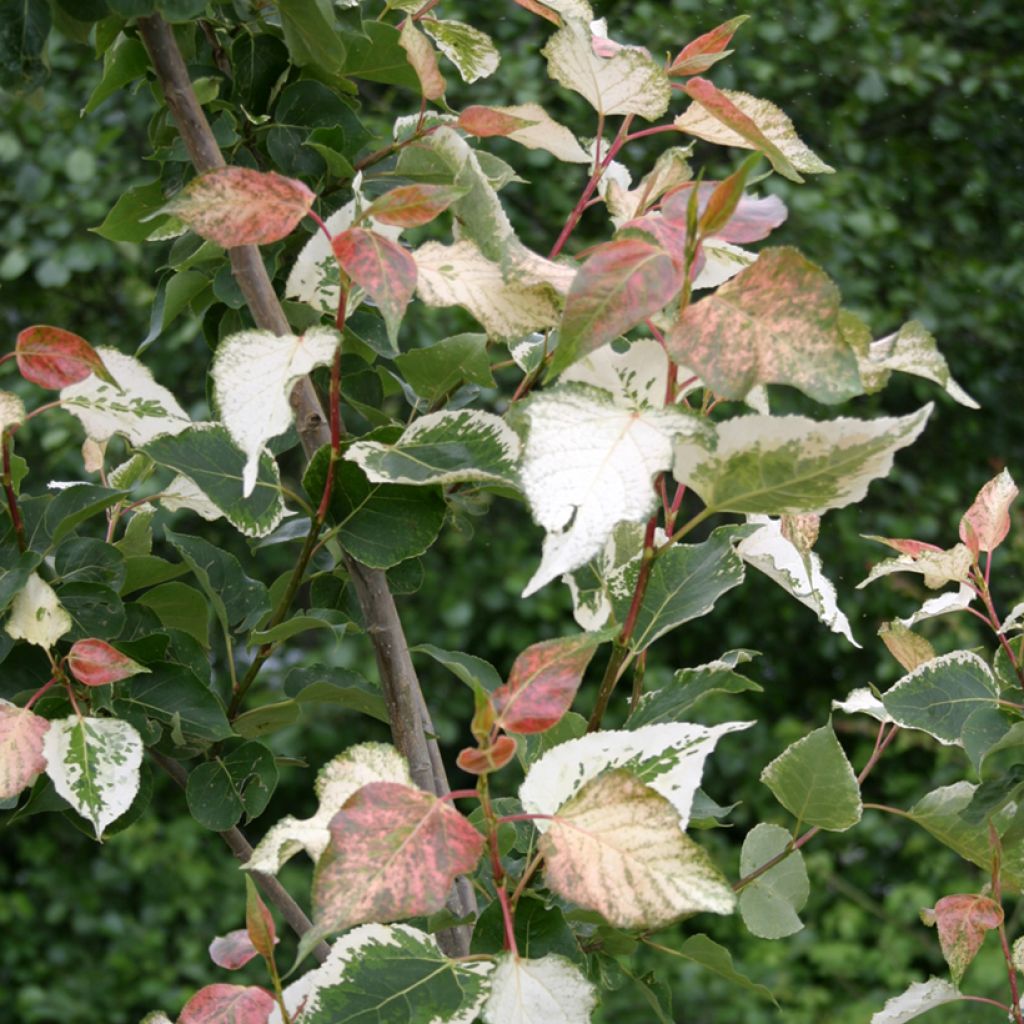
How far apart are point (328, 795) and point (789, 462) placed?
0.60ft

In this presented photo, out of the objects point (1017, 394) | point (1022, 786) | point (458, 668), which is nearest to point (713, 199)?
point (458, 668)

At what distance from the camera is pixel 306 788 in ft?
7.88

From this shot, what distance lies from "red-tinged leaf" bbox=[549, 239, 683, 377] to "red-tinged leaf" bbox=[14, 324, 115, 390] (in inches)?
8.1

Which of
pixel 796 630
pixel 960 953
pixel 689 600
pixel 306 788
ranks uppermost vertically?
pixel 689 600

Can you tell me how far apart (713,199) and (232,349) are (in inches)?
6.6

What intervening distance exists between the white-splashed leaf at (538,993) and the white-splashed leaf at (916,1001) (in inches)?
9.7

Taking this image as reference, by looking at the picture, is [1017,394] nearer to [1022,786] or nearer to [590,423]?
[1022,786]

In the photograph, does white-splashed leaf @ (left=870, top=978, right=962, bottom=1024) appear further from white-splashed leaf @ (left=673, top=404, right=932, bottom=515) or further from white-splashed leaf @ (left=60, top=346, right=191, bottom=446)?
white-splashed leaf @ (left=60, top=346, right=191, bottom=446)

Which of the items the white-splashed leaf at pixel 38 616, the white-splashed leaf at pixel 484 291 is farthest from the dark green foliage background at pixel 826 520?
the white-splashed leaf at pixel 484 291

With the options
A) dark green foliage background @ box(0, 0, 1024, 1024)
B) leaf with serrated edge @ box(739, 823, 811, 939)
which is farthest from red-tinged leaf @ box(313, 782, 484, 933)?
dark green foliage background @ box(0, 0, 1024, 1024)

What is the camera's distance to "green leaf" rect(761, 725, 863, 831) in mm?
583

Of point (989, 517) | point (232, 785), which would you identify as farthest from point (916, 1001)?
point (232, 785)

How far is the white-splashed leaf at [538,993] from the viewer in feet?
1.45

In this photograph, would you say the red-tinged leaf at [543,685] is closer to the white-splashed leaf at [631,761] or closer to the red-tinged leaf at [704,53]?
the white-splashed leaf at [631,761]
